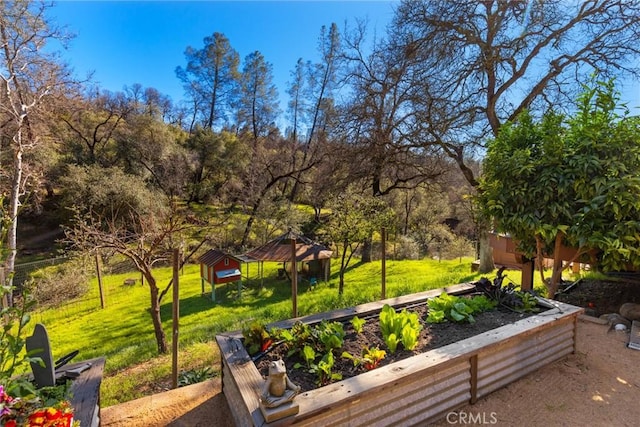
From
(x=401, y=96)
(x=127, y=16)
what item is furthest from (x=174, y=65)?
(x=401, y=96)

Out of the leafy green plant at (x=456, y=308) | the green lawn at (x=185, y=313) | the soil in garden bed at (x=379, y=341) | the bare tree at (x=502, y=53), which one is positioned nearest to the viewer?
the soil in garden bed at (x=379, y=341)

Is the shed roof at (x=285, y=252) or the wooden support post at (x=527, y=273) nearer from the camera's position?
the wooden support post at (x=527, y=273)

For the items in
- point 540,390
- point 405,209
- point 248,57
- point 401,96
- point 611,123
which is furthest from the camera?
point 405,209

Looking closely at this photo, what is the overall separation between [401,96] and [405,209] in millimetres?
12129

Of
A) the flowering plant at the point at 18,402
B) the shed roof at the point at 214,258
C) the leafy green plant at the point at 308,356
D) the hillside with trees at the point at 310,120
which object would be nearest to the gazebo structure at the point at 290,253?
the shed roof at the point at 214,258

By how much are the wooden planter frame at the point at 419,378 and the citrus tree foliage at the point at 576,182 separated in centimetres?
91

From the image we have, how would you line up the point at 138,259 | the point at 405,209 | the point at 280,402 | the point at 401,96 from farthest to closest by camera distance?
the point at 405,209
the point at 401,96
the point at 138,259
the point at 280,402

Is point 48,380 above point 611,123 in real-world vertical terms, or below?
below

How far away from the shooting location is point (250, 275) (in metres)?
12.7

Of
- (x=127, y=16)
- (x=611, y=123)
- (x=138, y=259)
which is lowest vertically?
(x=138, y=259)

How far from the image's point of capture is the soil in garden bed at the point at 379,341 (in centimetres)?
219

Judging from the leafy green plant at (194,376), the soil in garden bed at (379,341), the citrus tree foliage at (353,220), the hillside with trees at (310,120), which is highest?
the hillside with trees at (310,120)

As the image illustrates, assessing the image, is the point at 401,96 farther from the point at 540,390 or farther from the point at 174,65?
the point at 174,65

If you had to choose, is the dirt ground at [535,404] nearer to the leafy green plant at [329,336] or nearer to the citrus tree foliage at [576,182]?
the leafy green plant at [329,336]
